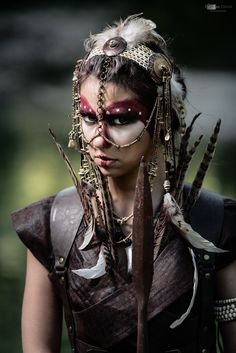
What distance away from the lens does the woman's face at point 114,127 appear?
6.33 feet

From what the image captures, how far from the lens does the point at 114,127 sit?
194 centimetres

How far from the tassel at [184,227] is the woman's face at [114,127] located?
0.35 ft

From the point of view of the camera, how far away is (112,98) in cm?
193

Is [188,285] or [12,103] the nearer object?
[188,285]

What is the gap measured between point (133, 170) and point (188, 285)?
0.83ft

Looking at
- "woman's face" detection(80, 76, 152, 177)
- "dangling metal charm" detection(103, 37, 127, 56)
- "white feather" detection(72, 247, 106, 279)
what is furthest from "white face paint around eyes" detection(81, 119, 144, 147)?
"white feather" detection(72, 247, 106, 279)

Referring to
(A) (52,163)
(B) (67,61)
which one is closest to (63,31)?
(B) (67,61)

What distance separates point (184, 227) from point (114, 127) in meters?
→ 0.24

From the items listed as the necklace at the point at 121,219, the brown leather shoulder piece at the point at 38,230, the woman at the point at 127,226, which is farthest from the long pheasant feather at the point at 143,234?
the brown leather shoulder piece at the point at 38,230

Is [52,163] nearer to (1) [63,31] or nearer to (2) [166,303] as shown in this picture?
(1) [63,31]

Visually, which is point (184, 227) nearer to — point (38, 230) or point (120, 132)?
point (120, 132)

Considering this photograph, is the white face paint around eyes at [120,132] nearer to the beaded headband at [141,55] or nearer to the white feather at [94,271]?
the beaded headband at [141,55]

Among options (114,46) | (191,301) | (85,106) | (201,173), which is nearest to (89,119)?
(85,106)

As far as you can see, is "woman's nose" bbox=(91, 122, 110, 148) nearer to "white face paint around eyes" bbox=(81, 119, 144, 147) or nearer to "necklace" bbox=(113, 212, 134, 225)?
"white face paint around eyes" bbox=(81, 119, 144, 147)
